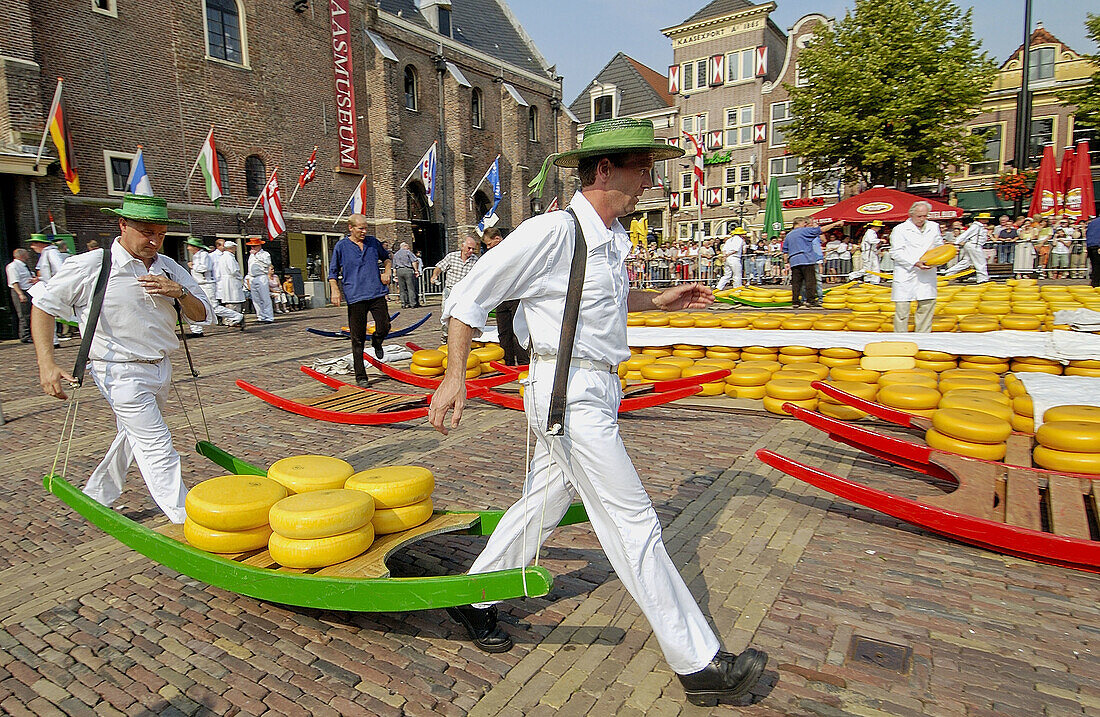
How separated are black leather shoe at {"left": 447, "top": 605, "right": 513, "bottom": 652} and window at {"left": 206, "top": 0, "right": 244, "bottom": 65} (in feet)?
81.2

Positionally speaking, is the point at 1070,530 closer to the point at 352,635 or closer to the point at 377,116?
the point at 352,635

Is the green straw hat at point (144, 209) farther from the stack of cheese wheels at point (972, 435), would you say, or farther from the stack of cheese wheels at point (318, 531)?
the stack of cheese wheels at point (972, 435)

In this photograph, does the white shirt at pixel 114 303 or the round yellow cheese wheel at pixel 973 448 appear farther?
the round yellow cheese wheel at pixel 973 448

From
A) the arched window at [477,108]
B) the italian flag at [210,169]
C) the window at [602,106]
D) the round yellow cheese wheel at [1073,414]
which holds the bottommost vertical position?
the round yellow cheese wheel at [1073,414]

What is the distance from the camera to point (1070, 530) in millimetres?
3371

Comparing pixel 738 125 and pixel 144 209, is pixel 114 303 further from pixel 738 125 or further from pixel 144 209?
pixel 738 125

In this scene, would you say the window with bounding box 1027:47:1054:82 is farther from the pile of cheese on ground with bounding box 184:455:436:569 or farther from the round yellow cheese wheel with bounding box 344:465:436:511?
the pile of cheese on ground with bounding box 184:455:436:569

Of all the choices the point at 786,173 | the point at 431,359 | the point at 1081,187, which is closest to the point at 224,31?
the point at 431,359

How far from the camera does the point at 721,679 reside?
240 centimetres

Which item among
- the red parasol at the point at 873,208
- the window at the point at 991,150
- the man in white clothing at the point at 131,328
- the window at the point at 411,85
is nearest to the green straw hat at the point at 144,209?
the man in white clothing at the point at 131,328

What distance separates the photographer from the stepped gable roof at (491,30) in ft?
111

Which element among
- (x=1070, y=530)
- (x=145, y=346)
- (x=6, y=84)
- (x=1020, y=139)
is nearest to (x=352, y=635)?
(x=145, y=346)

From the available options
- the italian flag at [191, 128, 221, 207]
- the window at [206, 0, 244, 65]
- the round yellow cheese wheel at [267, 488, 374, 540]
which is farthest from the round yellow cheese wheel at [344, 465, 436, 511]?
the window at [206, 0, 244, 65]

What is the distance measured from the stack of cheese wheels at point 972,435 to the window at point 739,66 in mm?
44212
